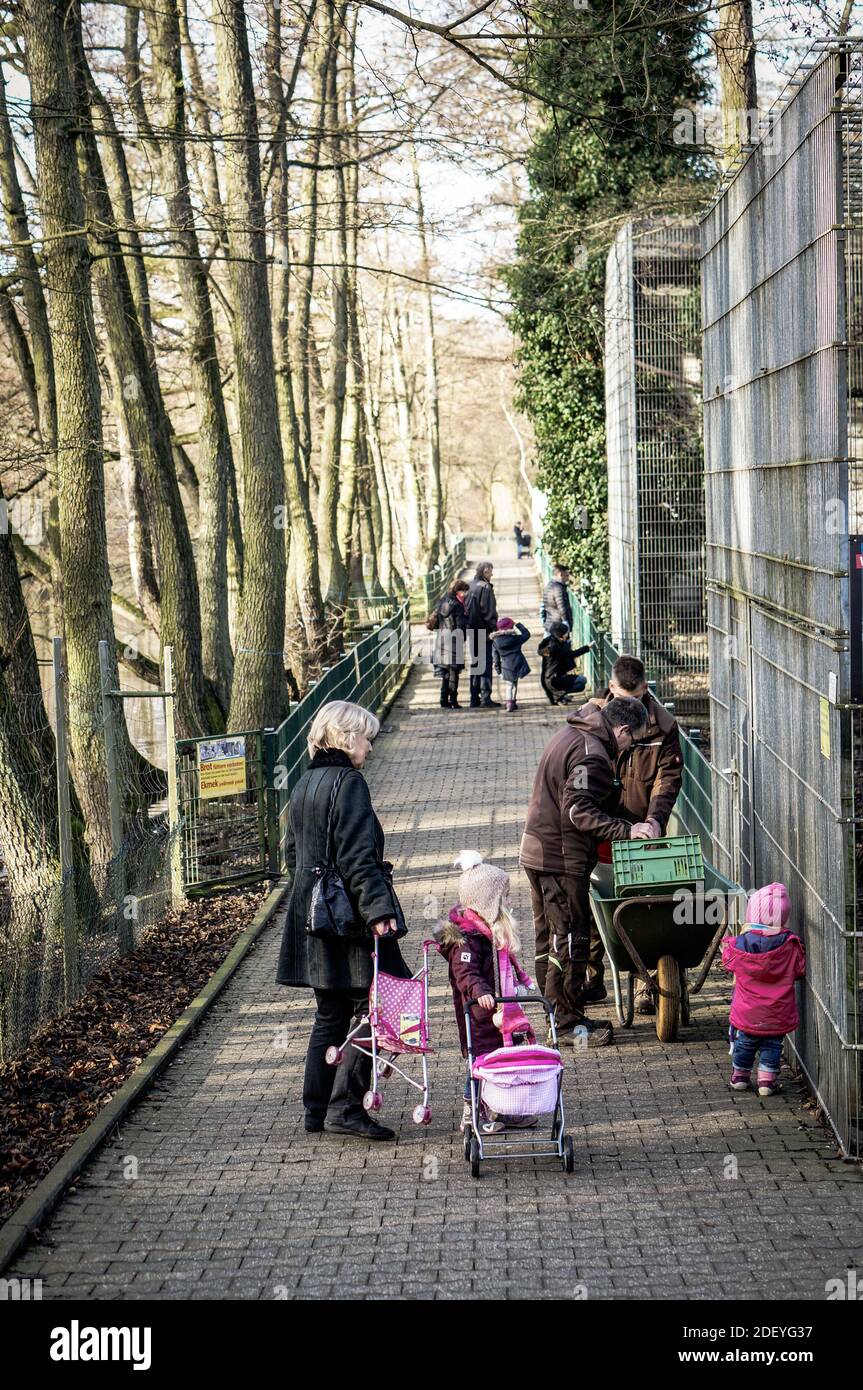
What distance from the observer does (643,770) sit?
9648 millimetres

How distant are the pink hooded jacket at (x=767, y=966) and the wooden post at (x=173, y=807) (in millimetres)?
6824

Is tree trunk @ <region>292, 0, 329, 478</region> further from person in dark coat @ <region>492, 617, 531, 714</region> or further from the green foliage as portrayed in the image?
person in dark coat @ <region>492, 617, 531, 714</region>

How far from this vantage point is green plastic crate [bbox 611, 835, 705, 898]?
8.45 metres

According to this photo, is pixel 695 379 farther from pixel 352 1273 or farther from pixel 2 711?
pixel 352 1273

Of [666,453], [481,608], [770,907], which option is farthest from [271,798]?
[481,608]

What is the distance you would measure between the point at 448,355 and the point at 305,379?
2219 cm

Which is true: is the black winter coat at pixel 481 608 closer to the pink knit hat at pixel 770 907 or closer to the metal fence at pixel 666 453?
the metal fence at pixel 666 453

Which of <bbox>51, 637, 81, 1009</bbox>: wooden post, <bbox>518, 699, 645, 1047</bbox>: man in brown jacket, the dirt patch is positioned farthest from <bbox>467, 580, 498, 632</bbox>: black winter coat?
<bbox>518, 699, 645, 1047</bbox>: man in brown jacket

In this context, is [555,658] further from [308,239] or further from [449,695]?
[308,239]

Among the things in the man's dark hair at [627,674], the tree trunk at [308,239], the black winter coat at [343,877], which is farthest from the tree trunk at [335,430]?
the black winter coat at [343,877]

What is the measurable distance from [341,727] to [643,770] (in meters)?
2.76

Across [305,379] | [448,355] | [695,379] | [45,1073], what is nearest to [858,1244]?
[45,1073]

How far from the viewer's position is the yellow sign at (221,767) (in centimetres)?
1384

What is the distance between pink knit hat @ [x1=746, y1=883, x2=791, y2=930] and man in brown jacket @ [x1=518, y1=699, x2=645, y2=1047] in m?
1.05
